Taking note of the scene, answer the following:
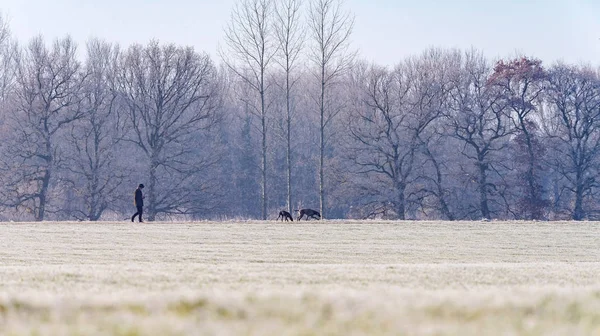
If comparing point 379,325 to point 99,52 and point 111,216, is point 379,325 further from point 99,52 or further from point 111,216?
point 99,52

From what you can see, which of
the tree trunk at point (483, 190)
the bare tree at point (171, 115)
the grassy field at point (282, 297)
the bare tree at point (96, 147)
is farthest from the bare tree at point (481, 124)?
the grassy field at point (282, 297)

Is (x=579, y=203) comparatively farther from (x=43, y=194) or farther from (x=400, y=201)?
(x=43, y=194)

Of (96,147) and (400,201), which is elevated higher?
(96,147)

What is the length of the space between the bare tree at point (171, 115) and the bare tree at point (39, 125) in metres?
4.13

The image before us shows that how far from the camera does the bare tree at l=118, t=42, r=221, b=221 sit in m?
59.2

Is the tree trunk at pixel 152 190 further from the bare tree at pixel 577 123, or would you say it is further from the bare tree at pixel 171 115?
the bare tree at pixel 577 123

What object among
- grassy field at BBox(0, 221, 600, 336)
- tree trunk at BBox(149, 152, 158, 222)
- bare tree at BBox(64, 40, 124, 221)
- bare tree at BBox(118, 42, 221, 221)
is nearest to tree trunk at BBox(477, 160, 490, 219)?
bare tree at BBox(118, 42, 221, 221)

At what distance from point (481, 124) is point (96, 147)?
27278mm

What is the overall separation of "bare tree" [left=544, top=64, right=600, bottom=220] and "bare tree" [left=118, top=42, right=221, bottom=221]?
2417 centimetres

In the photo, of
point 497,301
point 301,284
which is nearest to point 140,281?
point 301,284

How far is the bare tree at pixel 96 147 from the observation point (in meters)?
60.5

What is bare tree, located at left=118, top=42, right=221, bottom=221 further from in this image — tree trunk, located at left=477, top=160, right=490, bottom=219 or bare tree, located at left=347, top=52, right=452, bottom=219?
tree trunk, located at left=477, top=160, right=490, bottom=219

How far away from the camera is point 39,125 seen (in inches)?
2330

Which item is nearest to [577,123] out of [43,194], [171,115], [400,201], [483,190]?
[483,190]
